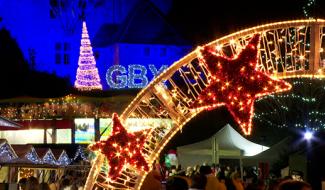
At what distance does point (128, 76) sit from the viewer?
4091cm

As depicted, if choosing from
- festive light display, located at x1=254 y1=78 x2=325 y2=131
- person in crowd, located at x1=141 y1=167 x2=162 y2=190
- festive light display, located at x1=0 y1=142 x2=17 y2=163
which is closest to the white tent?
festive light display, located at x1=254 y1=78 x2=325 y2=131

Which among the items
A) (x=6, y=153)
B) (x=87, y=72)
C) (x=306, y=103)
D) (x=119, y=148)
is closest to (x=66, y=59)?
(x=87, y=72)

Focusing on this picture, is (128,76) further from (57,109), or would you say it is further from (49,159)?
(49,159)

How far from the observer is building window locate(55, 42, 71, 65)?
156 feet

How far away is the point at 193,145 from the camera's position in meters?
21.1

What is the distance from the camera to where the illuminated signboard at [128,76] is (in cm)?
4028

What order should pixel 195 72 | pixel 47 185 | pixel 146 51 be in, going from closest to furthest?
pixel 195 72, pixel 47 185, pixel 146 51

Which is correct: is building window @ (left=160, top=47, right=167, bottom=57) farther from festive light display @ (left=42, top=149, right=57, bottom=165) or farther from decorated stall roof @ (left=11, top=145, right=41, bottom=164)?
decorated stall roof @ (left=11, top=145, right=41, bottom=164)

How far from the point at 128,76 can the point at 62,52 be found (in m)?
9.16

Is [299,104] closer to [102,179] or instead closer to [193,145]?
[193,145]

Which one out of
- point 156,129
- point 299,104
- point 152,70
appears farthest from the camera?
point 152,70

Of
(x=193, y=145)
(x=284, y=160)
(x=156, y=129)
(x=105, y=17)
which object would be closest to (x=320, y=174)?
(x=284, y=160)

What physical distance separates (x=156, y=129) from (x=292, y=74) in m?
2.51

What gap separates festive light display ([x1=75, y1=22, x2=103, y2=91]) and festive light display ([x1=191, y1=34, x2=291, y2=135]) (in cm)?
3171
